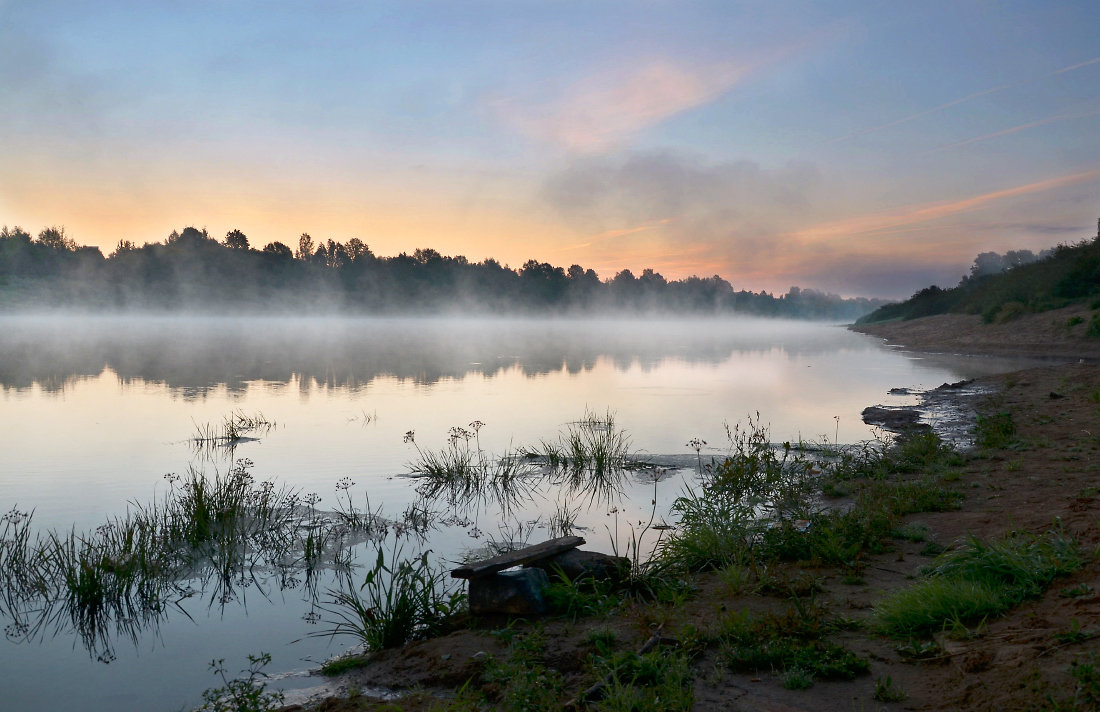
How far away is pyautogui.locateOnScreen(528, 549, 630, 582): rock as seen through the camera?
646cm

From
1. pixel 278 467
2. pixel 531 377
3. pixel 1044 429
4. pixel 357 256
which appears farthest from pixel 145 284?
pixel 1044 429

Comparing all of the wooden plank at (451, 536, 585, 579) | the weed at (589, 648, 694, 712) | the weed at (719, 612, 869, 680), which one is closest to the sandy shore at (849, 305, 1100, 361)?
the wooden plank at (451, 536, 585, 579)

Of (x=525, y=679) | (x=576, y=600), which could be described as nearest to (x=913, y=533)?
(x=576, y=600)

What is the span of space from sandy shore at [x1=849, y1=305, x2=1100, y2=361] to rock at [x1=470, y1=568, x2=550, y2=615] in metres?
32.7

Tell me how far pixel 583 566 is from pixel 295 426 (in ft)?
40.2

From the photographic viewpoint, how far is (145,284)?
12812 cm

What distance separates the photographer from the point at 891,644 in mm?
4594

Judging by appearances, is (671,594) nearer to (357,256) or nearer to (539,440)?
(539,440)

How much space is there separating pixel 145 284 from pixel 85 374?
385 feet

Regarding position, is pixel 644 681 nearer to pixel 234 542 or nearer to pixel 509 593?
pixel 509 593

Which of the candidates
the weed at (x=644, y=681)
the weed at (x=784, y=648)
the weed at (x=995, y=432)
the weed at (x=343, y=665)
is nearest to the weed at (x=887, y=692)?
the weed at (x=784, y=648)

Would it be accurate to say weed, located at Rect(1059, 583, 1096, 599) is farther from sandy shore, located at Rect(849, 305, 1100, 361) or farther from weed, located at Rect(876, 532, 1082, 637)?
sandy shore, located at Rect(849, 305, 1100, 361)

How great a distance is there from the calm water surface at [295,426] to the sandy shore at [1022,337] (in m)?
3.20

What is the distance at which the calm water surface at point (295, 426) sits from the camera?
5.79m
